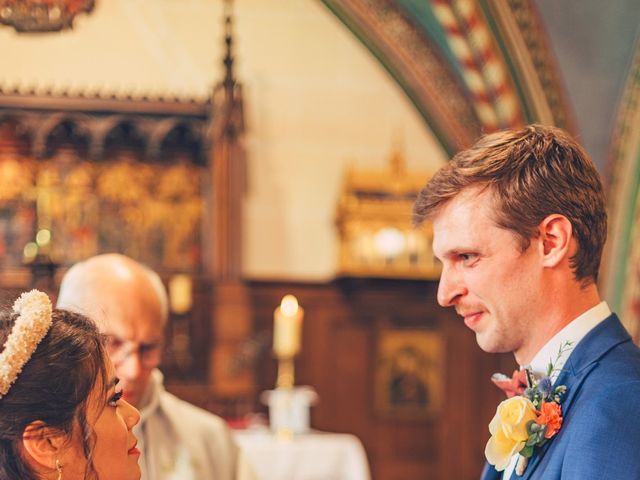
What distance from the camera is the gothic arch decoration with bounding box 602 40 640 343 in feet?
28.1

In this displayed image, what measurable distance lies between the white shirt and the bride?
36.5 inches

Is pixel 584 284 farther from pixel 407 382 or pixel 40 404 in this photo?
pixel 407 382

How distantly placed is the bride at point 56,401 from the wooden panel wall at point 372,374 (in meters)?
7.14

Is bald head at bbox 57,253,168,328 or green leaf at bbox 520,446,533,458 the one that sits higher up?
bald head at bbox 57,253,168,328

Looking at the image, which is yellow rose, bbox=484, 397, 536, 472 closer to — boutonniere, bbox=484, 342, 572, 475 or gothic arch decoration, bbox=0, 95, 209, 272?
boutonniere, bbox=484, 342, 572, 475

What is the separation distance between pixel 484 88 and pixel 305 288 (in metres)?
2.25

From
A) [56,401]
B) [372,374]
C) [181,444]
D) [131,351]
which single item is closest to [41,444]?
[56,401]

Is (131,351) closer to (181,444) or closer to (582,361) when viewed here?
(181,444)

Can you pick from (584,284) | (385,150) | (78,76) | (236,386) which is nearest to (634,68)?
(385,150)

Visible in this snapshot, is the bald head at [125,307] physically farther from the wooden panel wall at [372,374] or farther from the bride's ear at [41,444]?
the wooden panel wall at [372,374]

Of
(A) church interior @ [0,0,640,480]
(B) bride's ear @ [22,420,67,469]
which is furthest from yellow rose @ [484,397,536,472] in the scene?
(A) church interior @ [0,0,640,480]

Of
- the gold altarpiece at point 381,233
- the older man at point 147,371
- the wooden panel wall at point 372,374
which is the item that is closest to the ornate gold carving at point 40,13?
the older man at point 147,371

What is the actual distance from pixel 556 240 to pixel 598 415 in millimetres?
403

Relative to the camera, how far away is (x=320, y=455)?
7.27 meters
